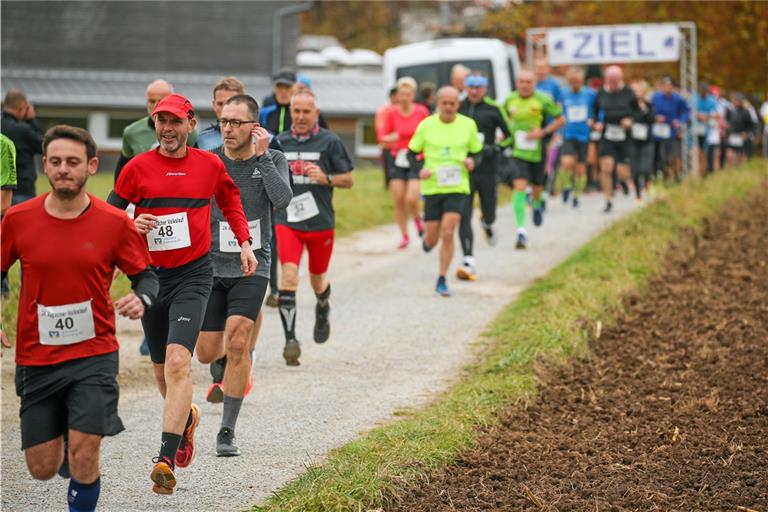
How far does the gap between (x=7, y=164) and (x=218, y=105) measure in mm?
2010

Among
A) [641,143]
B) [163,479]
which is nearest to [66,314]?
[163,479]

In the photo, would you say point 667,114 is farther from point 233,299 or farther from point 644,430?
point 233,299

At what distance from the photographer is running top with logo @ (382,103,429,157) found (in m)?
16.6

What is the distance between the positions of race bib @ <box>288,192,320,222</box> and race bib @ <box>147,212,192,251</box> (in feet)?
11.1

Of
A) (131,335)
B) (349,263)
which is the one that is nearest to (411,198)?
(349,263)

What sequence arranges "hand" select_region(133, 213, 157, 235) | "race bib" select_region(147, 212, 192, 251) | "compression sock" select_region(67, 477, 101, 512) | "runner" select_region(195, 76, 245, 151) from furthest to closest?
"runner" select_region(195, 76, 245, 151)
"race bib" select_region(147, 212, 192, 251)
"hand" select_region(133, 213, 157, 235)
"compression sock" select_region(67, 477, 101, 512)

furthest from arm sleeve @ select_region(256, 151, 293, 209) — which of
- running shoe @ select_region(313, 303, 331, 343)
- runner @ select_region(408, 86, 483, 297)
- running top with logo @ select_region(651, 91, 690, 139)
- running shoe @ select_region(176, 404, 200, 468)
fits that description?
running top with logo @ select_region(651, 91, 690, 139)

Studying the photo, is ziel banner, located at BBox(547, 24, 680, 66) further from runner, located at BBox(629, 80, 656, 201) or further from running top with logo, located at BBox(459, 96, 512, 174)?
running top with logo, located at BBox(459, 96, 512, 174)

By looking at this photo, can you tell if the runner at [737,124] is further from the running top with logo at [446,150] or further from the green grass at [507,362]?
the running top with logo at [446,150]

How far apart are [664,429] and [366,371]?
2.78 meters

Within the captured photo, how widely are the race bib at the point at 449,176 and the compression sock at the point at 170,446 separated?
22.8 ft

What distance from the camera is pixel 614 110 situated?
20.9m

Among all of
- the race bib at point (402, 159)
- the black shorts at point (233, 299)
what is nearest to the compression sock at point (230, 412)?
the black shorts at point (233, 299)

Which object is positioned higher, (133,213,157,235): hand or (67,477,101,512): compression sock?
(133,213,157,235): hand
